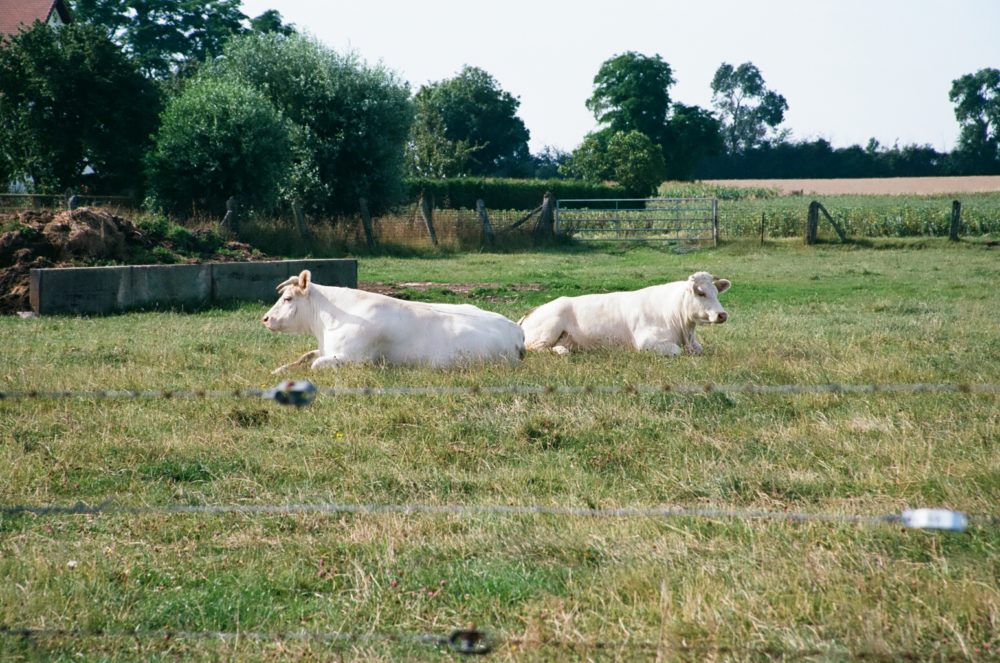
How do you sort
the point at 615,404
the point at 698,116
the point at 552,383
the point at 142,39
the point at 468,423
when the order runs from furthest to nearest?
the point at 698,116, the point at 142,39, the point at 552,383, the point at 615,404, the point at 468,423

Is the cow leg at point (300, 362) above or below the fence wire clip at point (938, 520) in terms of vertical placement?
below

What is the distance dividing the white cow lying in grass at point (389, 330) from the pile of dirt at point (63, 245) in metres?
6.10

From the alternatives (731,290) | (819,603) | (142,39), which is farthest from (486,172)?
→ (819,603)

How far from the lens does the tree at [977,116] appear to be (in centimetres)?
11656

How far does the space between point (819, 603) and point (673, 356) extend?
18.6 ft

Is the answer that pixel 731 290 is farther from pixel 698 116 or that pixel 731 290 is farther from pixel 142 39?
pixel 698 116

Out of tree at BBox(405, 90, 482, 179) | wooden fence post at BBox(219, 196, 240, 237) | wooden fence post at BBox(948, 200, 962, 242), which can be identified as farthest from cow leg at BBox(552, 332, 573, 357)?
tree at BBox(405, 90, 482, 179)

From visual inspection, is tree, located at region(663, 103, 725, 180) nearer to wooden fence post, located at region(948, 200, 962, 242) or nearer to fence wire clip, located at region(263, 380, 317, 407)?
wooden fence post, located at region(948, 200, 962, 242)

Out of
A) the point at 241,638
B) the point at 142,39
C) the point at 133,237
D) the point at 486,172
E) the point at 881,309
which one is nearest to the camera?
the point at 241,638

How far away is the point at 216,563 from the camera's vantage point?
4535mm

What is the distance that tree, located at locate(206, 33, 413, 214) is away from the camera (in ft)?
110

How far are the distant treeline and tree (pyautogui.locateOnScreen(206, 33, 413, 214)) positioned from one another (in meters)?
89.6

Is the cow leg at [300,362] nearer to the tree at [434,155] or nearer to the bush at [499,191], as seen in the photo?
the bush at [499,191]

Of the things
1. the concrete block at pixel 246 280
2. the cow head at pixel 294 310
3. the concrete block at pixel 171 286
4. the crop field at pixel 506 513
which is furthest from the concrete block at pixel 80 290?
the cow head at pixel 294 310
